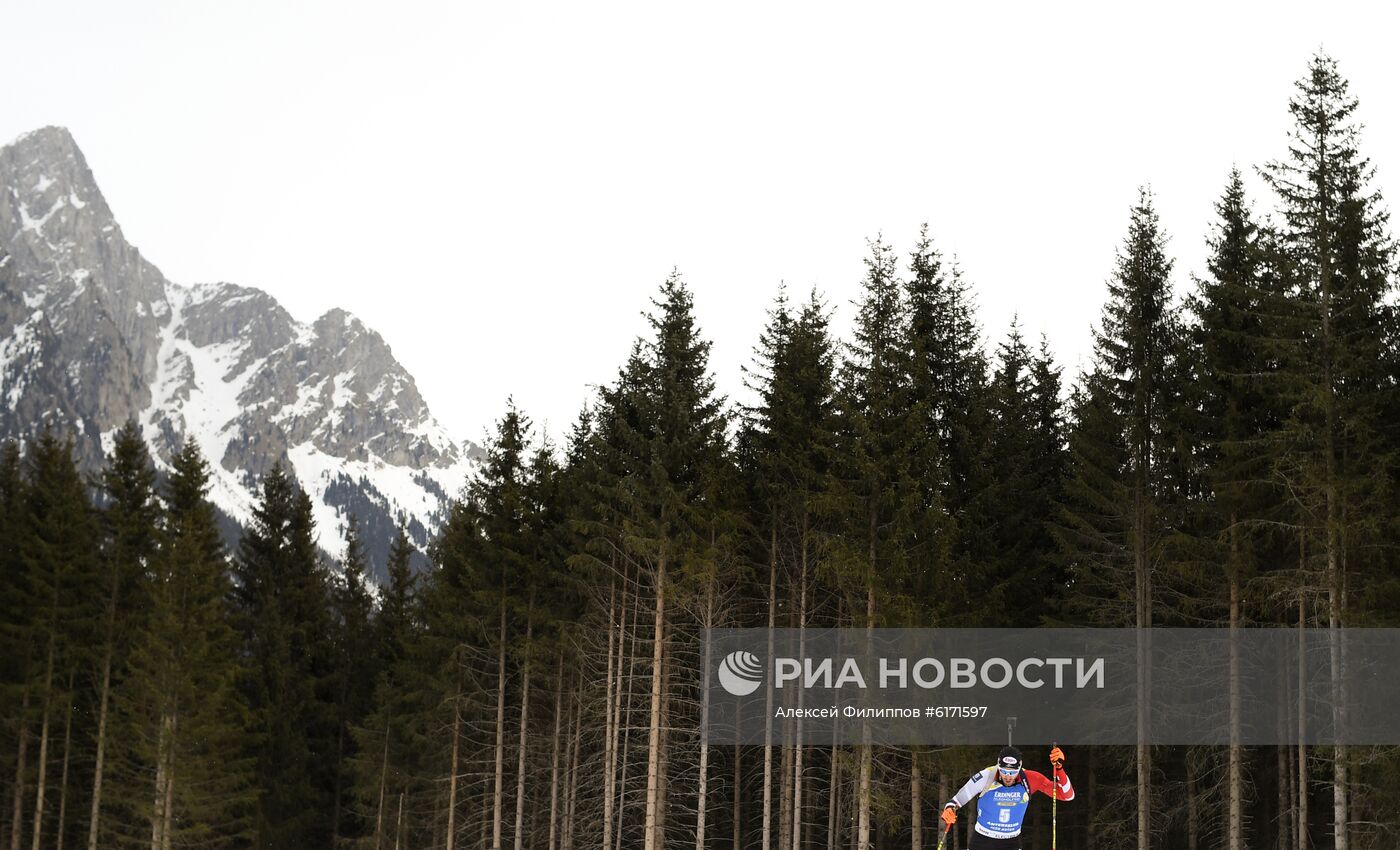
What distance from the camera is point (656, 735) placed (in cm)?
2633

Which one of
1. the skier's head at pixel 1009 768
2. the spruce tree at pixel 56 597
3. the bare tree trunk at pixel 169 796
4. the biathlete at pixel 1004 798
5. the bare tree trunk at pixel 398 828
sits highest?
the spruce tree at pixel 56 597

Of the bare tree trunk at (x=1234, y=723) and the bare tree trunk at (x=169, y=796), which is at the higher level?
the bare tree trunk at (x=1234, y=723)

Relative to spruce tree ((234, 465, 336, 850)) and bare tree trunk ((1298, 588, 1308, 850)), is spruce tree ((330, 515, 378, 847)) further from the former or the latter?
bare tree trunk ((1298, 588, 1308, 850))

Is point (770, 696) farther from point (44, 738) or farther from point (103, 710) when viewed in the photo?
point (44, 738)

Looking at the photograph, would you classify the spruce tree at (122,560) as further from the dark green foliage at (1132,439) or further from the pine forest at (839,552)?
the dark green foliage at (1132,439)

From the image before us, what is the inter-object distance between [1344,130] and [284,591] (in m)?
38.9

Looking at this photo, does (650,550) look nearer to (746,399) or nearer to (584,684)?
(746,399)

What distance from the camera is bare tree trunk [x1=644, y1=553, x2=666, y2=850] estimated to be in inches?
1029

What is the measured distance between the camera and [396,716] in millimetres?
41500

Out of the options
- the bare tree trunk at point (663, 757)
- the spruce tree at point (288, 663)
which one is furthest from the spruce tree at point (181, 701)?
the bare tree trunk at point (663, 757)

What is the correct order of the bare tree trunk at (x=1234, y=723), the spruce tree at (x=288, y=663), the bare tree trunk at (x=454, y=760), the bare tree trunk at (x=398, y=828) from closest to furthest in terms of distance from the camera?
1. the bare tree trunk at (x=1234, y=723)
2. the bare tree trunk at (x=454, y=760)
3. the bare tree trunk at (x=398, y=828)
4. the spruce tree at (x=288, y=663)

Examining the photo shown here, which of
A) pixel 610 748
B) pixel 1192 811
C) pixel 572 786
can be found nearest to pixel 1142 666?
pixel 1192 811

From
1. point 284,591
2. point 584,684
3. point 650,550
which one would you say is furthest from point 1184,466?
point 284,591

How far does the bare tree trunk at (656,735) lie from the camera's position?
26141 mm
